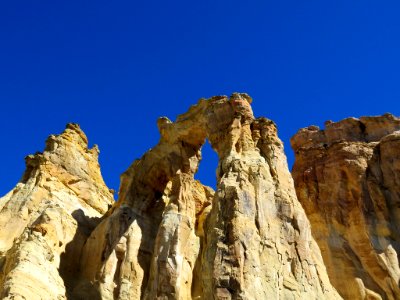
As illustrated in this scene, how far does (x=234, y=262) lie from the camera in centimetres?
1731

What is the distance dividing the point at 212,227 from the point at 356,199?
52.7ft

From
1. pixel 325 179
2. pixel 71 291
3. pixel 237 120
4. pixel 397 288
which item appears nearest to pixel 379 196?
pixel 325 179

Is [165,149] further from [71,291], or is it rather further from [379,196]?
[379,196]

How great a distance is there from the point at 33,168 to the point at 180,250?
537 inches

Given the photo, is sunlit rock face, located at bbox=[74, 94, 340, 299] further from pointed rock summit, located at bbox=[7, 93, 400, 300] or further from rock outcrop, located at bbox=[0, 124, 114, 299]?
rock outcrop, located at bbox=[0, 124, 114, 299]

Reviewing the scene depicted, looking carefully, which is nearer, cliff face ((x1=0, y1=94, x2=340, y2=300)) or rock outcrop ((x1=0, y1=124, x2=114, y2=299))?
cliff face ((x1=0, y1=94, x2=340, y2=300))

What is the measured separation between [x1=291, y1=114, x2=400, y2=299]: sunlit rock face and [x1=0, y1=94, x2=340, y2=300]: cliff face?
301 inches

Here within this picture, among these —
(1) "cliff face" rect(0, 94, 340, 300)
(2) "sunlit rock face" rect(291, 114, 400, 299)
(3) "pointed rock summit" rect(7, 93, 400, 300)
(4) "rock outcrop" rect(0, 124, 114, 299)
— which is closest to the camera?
(1) "cliff face" rect(0, 94, 340, 300)

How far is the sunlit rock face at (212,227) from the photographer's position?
695 inches

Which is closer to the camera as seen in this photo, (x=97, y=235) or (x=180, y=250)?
(x=180, y=250)

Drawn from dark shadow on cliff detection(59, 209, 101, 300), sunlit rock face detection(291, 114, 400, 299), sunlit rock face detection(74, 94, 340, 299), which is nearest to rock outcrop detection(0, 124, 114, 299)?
dark shadow on cliff detection(59, 209, 101, 300)

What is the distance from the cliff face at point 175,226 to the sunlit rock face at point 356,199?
25.1ft

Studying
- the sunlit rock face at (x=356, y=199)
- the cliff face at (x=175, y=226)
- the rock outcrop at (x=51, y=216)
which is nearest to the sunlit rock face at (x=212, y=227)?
the cliff face at (x=175, y=226)

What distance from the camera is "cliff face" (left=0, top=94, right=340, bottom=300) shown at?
59.1 feet
